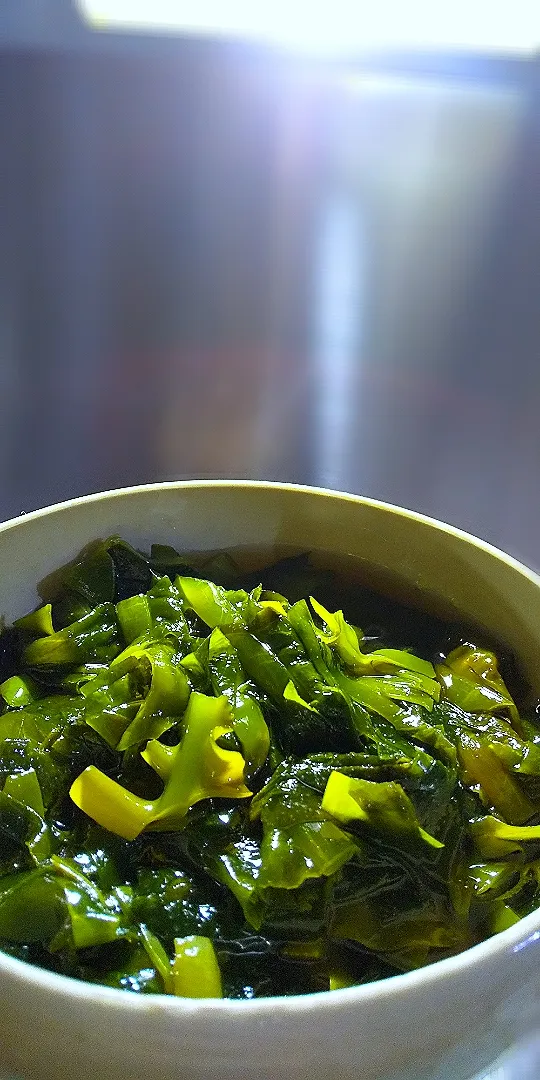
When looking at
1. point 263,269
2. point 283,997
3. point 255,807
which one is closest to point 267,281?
point 263,269

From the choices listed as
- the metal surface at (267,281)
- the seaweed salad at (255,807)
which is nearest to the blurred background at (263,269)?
the metal surface at (267,281)

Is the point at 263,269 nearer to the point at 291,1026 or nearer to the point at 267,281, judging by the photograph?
the point at 267,281

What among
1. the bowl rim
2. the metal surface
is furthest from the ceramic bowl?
the metal surface

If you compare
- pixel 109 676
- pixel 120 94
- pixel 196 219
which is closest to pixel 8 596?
pixel 109 676

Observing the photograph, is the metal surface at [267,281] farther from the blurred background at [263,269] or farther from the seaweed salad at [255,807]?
the seaweed salad at [255,807]

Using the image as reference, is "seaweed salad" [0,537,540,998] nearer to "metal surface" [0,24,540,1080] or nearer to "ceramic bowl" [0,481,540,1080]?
"ceramic bowl" [0,481,540,1080]

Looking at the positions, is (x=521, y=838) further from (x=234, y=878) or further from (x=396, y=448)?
(x=396, y=448)
